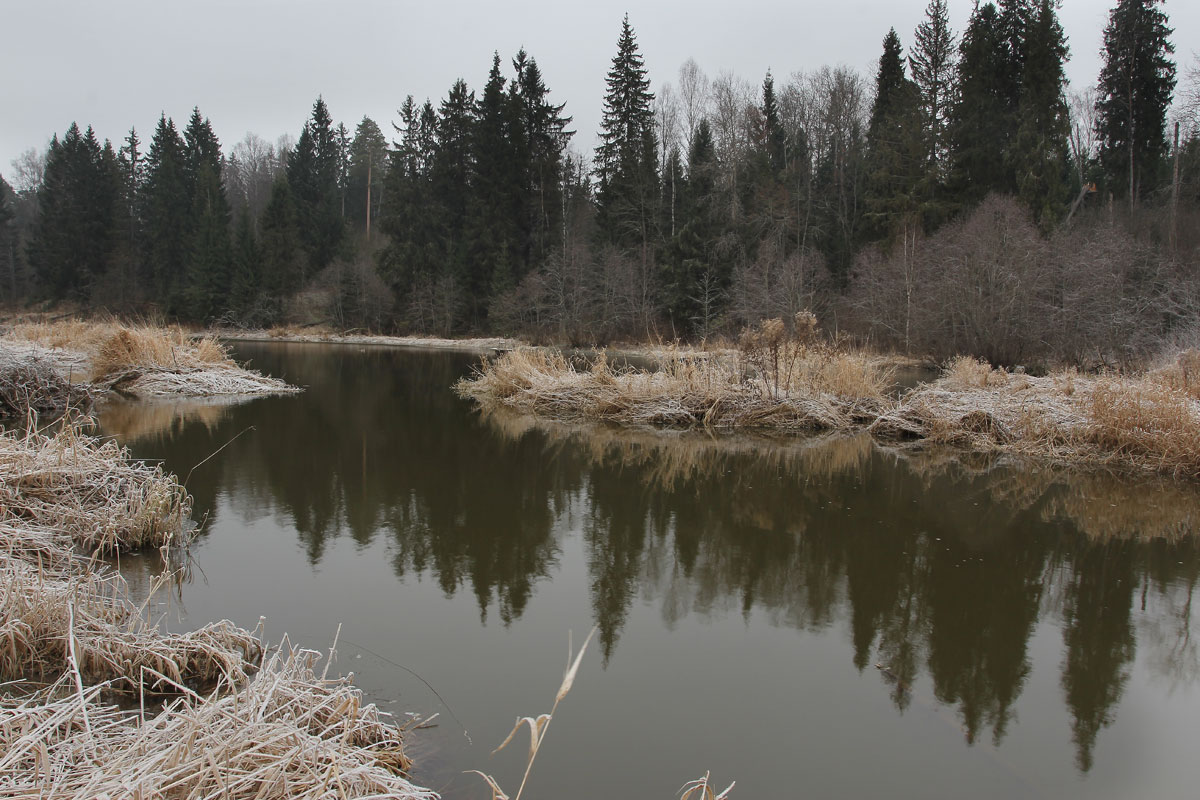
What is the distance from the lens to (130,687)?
3.52 m

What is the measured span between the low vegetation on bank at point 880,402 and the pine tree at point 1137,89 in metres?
27.5

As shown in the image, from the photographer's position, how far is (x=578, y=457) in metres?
10.0

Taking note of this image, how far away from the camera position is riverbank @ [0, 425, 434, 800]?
2.31 meters

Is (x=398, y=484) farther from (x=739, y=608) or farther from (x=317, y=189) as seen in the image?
(x=317, y=189)

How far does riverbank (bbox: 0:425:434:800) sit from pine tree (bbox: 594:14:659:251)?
3400 cm

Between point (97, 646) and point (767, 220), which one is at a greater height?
point (767, 220)

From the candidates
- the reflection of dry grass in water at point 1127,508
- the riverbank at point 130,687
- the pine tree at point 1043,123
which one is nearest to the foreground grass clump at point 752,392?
the reflection of dry grass in water at point 1127,508

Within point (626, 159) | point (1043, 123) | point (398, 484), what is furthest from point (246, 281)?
point (398, 484)

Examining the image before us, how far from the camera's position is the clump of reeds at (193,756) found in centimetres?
218

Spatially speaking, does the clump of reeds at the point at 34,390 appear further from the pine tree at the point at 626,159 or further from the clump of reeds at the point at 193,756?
the pine tree at the point at 626,159

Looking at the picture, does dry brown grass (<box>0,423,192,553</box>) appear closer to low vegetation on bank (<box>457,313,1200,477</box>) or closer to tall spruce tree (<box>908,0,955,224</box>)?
low vegetation on bank (<box>457,313,1200,477</box>)

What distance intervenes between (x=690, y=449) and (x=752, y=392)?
244cm

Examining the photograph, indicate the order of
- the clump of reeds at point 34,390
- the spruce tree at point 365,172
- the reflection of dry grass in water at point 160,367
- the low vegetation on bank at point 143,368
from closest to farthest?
the clump of reeds at point 34,390, the low vegetation on bank at point 143,368, the reflection of dry grass in water at point 160,367, the spruce tree at point 365,172

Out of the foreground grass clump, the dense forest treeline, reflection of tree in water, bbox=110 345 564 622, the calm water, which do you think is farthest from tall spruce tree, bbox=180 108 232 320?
the calm water
